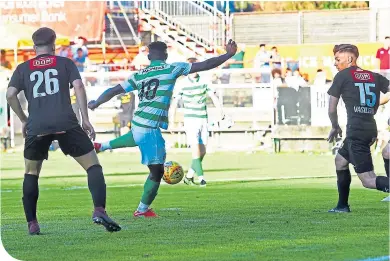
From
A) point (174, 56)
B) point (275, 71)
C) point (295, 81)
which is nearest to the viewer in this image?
point (295, 81)

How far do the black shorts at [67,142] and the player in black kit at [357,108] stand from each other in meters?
2.97

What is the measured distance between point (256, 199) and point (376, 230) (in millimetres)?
4646

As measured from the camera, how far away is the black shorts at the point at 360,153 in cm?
1275

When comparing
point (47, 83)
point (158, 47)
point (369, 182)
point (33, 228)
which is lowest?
point (33, 228)

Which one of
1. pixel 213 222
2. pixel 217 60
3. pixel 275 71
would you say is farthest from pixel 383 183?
pixel 275 71

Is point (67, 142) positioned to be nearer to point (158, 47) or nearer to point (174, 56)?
point (158, 47)

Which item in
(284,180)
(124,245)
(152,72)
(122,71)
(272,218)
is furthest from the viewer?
(122,71)

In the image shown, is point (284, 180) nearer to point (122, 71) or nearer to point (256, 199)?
point (256, 199)

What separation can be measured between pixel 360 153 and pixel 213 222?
73.2 inches

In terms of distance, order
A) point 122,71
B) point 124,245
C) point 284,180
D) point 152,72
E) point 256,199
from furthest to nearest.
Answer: point 122,71, point 284,180, point 256,199, point 152,72, point 124,245

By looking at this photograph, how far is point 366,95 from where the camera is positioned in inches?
508

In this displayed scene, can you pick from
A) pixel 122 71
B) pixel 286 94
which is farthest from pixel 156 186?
pixel 122 71

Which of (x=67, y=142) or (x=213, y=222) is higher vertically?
(x=67, y=142)

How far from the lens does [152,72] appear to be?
13297 millimetres
